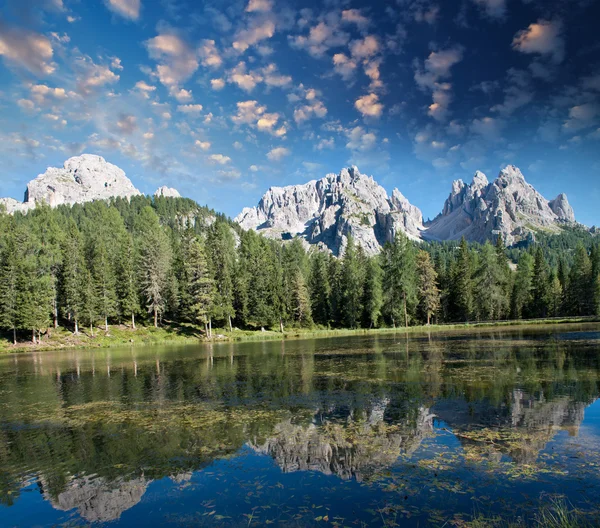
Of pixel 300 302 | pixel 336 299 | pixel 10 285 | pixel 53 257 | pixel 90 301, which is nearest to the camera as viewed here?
pixel 10 285

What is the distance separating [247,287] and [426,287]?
44.8 meters

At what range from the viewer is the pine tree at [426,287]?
9381 cm

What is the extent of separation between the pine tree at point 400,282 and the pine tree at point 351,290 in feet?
22.4

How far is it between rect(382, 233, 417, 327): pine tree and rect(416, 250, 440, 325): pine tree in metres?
3.08

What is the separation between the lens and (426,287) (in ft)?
312

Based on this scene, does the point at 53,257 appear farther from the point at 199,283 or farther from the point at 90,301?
the point at 199,283

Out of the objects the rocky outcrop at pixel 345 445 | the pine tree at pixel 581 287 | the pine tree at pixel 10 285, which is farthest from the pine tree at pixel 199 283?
the pine tree at pixel 581 287

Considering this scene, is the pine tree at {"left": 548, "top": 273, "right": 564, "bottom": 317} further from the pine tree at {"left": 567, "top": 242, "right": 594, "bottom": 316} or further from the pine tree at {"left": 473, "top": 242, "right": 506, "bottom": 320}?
the pine tree at {"left": 473, "top": 242, "right": 506, "bottom": 320}

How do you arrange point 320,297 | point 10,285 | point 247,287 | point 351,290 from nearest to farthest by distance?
1. point 10,285
2. point 247,287
3. point 351,290
4. point 320,297

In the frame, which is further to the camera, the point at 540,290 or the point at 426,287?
the point at 540,290

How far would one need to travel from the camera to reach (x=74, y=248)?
3228 inches

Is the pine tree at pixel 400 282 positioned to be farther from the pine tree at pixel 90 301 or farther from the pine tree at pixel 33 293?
the pine tree at pixel 33 293

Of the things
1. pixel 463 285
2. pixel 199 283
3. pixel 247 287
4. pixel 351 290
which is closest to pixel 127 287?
pixel 199 283

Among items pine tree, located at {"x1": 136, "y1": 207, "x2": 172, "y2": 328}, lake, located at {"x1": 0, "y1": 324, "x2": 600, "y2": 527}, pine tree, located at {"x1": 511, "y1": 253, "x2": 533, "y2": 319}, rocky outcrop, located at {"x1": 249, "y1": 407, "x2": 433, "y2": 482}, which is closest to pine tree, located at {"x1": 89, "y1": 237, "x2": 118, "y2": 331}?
pine tree, located at {"x1": 136, "y1": 207, "x2": 172, "y2": 328}
